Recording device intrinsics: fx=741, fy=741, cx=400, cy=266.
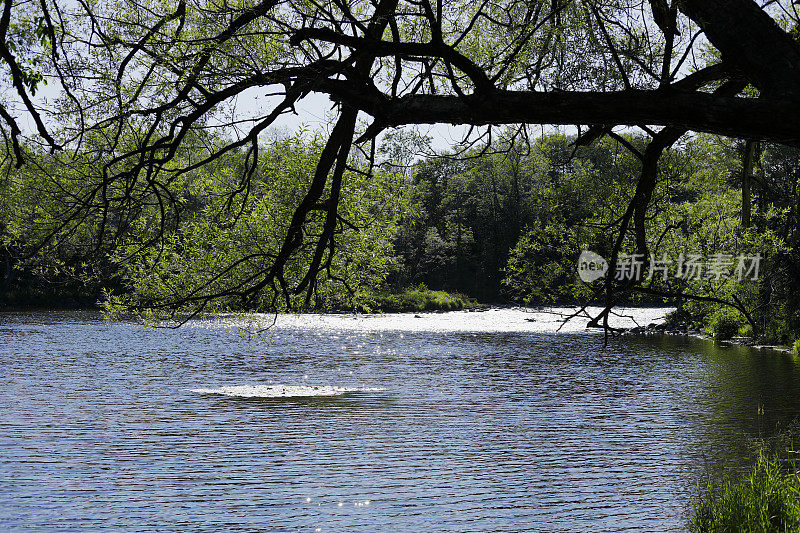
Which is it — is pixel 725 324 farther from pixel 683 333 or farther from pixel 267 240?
pixel 267 240

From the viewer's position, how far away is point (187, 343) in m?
36.9

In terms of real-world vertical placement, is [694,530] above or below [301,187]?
below

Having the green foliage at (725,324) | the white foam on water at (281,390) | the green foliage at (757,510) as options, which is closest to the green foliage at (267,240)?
the white foam on water at (281,390)

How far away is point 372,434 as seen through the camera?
17656 mm

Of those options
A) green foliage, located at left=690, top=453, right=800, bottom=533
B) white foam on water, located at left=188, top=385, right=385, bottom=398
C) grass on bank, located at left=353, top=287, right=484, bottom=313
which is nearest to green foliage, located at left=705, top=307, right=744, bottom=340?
white foam on water, located at left=188, top=385, right=385, bottom=398

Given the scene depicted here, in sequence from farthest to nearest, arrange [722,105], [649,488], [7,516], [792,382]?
[792,382] < [649,488] < [7,516] < [722,105]

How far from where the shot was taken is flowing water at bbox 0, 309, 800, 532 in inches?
479

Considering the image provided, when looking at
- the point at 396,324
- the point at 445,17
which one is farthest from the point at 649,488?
the point at 396,324

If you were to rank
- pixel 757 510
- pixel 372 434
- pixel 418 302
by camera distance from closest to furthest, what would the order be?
pixel 757 510, pixel 372 434, pixel 418 302

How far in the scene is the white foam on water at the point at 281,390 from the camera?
22797mm

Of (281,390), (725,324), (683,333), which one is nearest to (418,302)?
(683,333)

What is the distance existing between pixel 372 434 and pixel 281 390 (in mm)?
6633

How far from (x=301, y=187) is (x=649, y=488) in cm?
1729

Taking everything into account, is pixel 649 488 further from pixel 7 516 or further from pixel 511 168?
pixel 511 168
